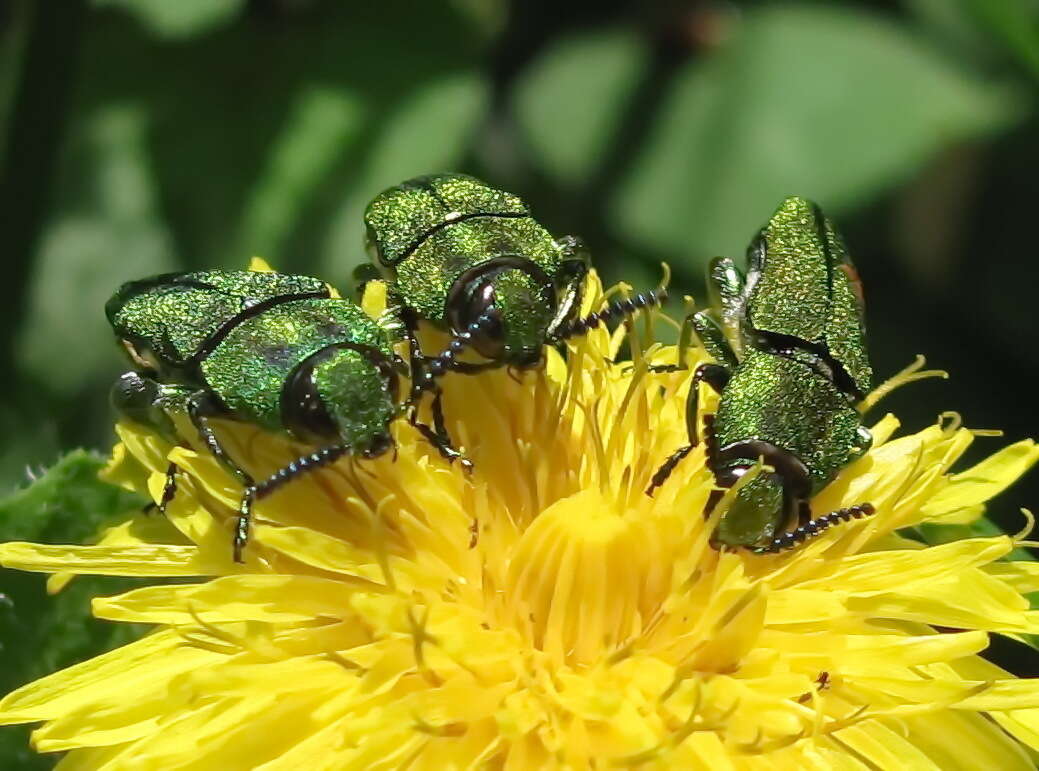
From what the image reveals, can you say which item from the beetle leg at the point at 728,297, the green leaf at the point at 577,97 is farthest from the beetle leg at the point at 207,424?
the green leaf at the point at 577,97

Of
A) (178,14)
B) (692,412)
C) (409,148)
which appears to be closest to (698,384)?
(692,412)

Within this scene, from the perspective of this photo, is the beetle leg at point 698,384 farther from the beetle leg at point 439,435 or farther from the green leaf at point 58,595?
the green leaf at point 58,595

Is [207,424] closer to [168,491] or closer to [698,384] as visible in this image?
[168,491]

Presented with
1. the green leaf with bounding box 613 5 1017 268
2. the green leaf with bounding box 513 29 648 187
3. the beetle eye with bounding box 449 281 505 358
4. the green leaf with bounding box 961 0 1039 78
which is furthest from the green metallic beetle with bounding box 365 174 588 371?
the green leaf with bounding box 961 0 1039 78

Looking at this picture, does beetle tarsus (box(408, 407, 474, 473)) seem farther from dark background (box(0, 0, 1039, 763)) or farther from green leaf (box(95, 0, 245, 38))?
green leaf (box(95, 0, 245, 38))

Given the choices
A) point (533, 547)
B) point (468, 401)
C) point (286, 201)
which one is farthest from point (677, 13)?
point (533, 547)

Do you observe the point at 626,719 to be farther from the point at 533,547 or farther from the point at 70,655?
the point at 70,655
